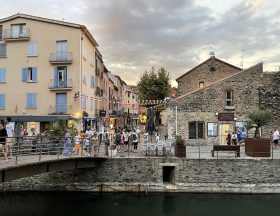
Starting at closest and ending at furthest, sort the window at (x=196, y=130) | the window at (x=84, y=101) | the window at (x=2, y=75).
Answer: the window at (x=196, y=130), the window at (x=2, y=75), the window at (x=84, y=101)

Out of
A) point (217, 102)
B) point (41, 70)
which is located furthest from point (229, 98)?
point (41, 70)

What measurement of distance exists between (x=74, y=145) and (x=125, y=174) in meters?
3.53

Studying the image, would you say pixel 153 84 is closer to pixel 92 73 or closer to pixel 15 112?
pixel 92 73

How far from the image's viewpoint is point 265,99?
107 feet

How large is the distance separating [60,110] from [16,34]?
8.68 m

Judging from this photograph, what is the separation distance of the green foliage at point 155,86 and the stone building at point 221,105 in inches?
675

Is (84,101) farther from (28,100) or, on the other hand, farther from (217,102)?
(217,102)

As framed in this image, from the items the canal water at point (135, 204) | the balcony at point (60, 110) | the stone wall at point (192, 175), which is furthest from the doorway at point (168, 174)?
the balcony at point (60, 110)

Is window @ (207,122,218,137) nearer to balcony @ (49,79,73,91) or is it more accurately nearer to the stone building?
the stone building

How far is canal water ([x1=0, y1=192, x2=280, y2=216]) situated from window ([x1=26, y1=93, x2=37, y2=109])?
15208 mm

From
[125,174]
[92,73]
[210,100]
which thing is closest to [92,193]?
[125,174]

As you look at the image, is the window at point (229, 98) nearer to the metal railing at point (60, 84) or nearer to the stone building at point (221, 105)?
the stone building at point (221, 105)

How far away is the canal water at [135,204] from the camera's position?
1930 centimetres

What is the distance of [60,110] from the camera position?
36062 mm
